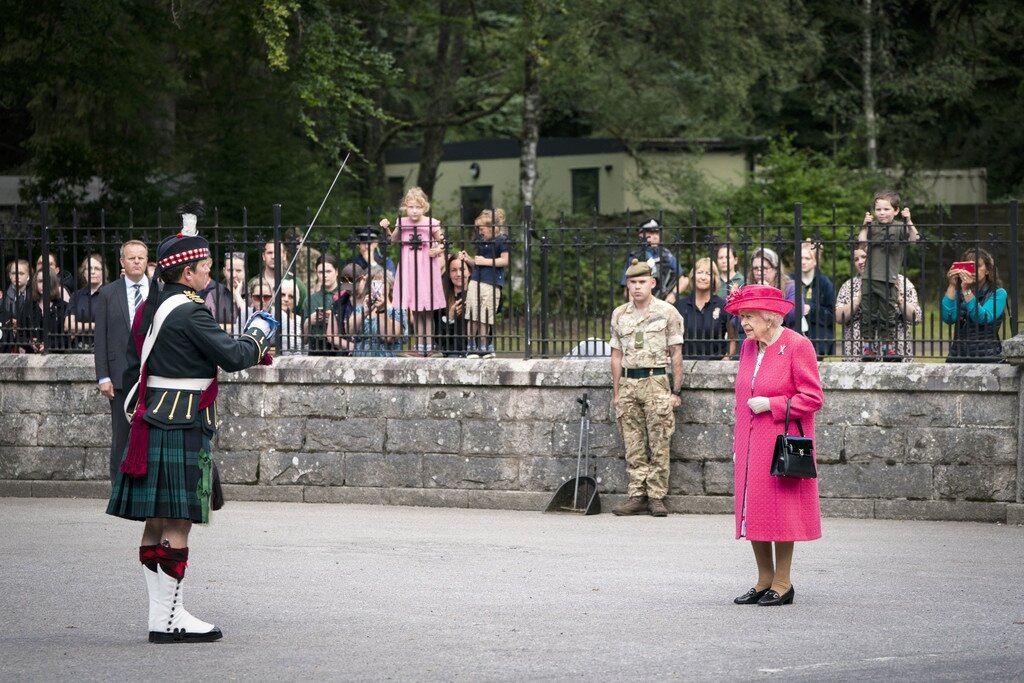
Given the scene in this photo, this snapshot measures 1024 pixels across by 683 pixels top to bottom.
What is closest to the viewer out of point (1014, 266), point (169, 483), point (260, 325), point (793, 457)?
point (169, 483)

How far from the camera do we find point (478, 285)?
12.9 m

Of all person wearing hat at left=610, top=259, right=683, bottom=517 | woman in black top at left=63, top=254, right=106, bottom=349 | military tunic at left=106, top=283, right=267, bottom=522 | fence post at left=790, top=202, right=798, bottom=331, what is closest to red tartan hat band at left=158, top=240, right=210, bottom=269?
military tunic at left=106, top=283, right=267, bottom=522

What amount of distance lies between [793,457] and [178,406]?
10.4 ft

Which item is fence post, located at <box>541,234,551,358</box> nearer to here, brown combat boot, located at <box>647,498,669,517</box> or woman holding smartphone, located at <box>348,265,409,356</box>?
woman holding smartphone, located at <box>348,265,409,356</box>

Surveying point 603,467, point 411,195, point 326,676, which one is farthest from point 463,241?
point 326,676

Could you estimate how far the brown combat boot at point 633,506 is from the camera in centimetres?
1227

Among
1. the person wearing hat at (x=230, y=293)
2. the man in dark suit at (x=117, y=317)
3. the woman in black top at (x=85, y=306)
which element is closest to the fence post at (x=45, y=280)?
the woman in black top at (x=85, y=306)

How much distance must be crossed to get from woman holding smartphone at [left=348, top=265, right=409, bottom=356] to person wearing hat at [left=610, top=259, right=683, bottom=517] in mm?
1914

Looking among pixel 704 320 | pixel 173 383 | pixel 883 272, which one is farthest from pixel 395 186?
pixel 173 383

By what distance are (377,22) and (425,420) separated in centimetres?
2329

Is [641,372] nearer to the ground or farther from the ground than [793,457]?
farther from the ground

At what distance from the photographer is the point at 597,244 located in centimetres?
1257

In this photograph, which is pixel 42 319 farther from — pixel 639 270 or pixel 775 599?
pixel 775 599

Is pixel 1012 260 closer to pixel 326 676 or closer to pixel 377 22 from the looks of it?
pixel 326 676
